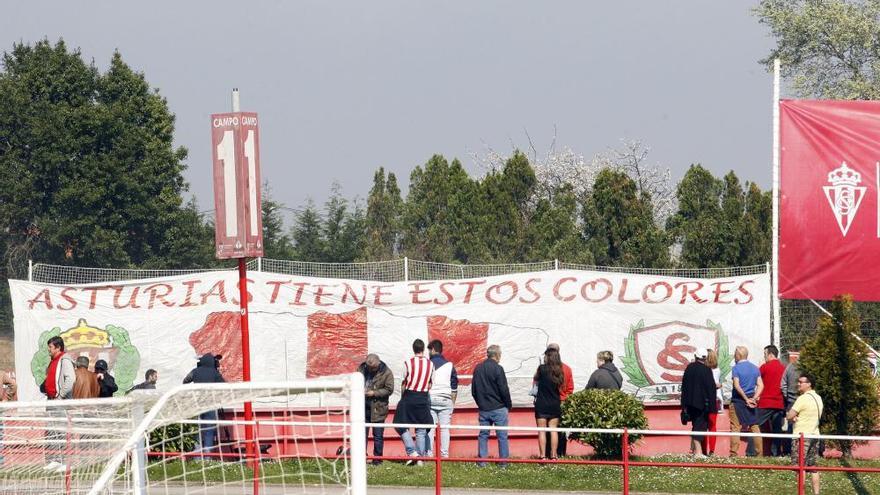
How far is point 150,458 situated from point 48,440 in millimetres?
5427

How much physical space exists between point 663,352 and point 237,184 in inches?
374

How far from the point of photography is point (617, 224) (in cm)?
4184

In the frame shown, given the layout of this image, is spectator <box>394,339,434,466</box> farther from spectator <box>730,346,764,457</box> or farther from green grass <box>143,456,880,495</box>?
spectator <box>730,346,764,457</box>

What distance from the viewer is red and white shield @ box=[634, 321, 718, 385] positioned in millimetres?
22141

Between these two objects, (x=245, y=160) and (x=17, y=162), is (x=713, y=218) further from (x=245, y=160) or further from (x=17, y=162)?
(x=245, y=160)

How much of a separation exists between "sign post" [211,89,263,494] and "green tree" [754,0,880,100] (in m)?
33.2

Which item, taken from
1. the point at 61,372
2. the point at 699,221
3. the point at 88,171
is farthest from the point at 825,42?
the point at 61,372

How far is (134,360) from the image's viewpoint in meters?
22.5

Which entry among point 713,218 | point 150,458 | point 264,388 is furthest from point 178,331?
point 713,218

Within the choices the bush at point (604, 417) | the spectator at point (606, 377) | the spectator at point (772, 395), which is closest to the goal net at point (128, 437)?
the bush at point (604, 417)

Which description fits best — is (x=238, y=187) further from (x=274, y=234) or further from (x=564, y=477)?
(x=274, y=234)

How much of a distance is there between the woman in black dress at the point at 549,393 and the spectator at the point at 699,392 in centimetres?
178

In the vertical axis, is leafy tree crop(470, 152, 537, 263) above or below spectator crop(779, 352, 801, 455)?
above

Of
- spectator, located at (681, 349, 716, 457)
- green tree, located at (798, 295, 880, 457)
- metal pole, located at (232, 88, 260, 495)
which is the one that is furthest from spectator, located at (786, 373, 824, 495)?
metal pole, located at (232, 88, 260, 495)
